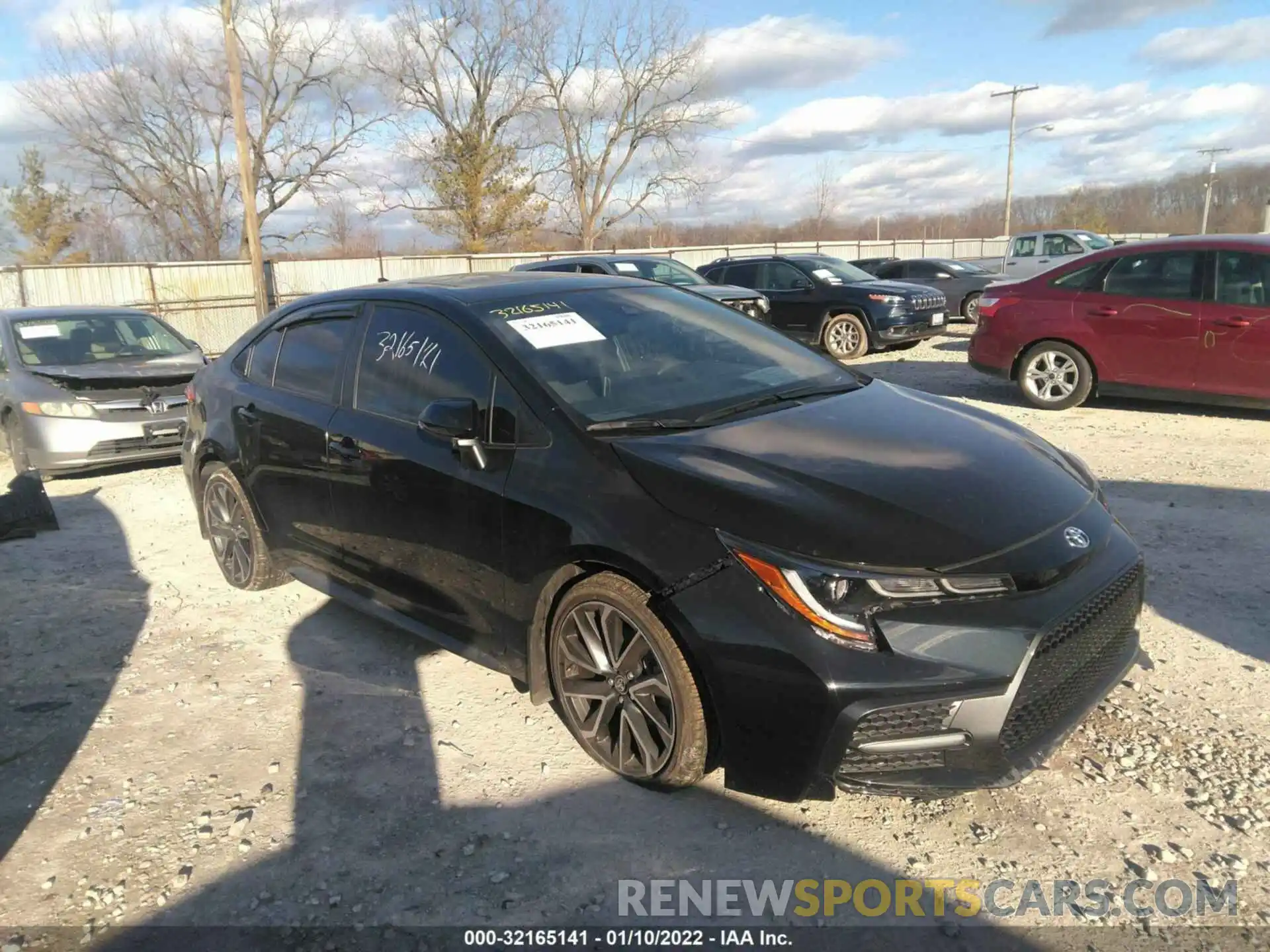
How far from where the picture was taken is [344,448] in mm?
3756

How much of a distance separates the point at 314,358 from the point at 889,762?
10.4 feet

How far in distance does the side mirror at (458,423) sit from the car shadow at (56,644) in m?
1.70

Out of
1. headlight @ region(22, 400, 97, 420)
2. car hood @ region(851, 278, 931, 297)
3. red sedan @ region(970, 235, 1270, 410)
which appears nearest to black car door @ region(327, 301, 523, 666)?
headlight @ region(22, 400, 97, 420)

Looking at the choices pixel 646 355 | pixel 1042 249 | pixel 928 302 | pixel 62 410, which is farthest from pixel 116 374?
pixel 1042 249

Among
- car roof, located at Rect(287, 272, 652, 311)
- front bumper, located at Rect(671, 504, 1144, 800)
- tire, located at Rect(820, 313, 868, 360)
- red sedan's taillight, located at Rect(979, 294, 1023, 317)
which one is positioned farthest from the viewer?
tire, located at Rect(820, 313, 868, 360)

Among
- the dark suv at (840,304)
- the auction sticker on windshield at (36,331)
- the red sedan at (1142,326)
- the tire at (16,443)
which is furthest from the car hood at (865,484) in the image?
the dark suv at (840,304)

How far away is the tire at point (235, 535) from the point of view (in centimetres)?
464

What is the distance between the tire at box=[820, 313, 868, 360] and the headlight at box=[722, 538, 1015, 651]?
10958mm

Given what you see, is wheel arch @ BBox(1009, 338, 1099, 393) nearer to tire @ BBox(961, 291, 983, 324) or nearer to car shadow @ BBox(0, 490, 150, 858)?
car shadow @ BBox(0, 490, 150, 858)

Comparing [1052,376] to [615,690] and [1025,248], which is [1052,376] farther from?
[1025,248]

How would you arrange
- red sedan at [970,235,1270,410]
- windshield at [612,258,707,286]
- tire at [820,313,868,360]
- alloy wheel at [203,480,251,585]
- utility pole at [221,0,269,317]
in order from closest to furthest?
alloy wheel at [203,480,251,585], red sedan at [970,235,1270,410], tire at [820,313,868,360], windshield at [612,258,707,286], utility pole at [221,0,269,317]

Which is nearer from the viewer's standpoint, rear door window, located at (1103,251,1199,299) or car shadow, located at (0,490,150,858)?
car shadow, located at (0,490,150,858)

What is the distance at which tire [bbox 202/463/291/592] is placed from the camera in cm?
464

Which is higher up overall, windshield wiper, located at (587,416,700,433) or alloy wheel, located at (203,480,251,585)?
windshield wiper, located at (587,416,700,433)
